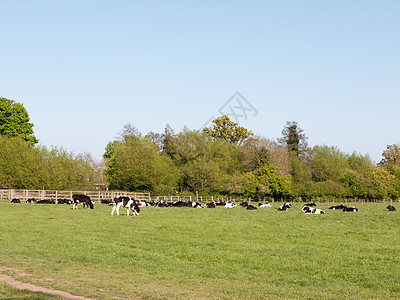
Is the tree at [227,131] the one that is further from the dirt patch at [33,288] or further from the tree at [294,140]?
the dirt patch at [33,288]

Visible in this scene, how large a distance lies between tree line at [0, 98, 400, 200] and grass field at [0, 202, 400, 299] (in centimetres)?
4433

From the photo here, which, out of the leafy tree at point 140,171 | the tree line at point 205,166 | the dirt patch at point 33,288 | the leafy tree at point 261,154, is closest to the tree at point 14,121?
the tree line at point 205,166

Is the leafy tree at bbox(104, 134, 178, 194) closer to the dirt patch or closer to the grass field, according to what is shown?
the grass field

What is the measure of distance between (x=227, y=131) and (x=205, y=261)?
96.3 metres

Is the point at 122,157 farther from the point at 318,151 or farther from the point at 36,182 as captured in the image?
the point at 318,151

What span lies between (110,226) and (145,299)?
16.4 metres

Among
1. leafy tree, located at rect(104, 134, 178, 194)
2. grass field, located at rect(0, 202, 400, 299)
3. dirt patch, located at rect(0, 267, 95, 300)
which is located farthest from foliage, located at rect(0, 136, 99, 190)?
dirt patch, located at rect(0, 267, 95, 300)

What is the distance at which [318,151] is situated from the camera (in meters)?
111

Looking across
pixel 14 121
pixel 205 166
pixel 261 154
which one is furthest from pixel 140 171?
pixel 261 154

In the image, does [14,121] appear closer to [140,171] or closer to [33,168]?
[33,168]

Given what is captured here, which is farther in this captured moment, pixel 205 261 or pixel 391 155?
pixel 391 155

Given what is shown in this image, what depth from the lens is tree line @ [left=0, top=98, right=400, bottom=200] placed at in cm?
6712

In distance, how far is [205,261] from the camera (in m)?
15.2

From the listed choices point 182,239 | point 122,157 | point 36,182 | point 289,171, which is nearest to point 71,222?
point 182,239
